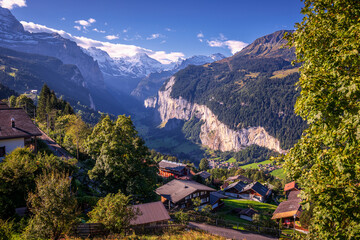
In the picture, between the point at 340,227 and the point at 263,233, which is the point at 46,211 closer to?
the point at 340,227

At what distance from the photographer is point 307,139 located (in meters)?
8.65

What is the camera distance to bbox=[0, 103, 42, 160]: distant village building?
27.4 meters

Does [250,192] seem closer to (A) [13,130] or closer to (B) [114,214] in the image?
(B) [114,214]

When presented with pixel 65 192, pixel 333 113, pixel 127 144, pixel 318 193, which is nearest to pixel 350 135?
pixel 333 113

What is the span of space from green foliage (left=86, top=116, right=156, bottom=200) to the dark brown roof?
27.2 feet

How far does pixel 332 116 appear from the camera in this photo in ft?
24.4

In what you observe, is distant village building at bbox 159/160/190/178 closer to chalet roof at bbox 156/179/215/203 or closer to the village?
the village

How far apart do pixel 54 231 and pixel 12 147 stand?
843 inches

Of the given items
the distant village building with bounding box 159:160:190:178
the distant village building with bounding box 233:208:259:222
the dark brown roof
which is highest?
the dark brown roof

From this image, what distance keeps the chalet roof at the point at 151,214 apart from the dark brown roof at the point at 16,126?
1895cm

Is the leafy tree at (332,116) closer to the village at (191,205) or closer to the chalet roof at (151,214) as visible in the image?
the village at (191,205)

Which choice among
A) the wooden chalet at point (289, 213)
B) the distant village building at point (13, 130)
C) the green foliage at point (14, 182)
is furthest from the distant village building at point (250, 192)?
the green foliage at point (14, 182)

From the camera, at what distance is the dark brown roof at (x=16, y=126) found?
27828 mm

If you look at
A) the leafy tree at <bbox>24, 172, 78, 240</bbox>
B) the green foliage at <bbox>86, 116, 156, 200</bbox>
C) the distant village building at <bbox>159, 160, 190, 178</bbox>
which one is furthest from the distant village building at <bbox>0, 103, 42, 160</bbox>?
the distant village building at <bbox>159, 160, 190, 178</bbox>
